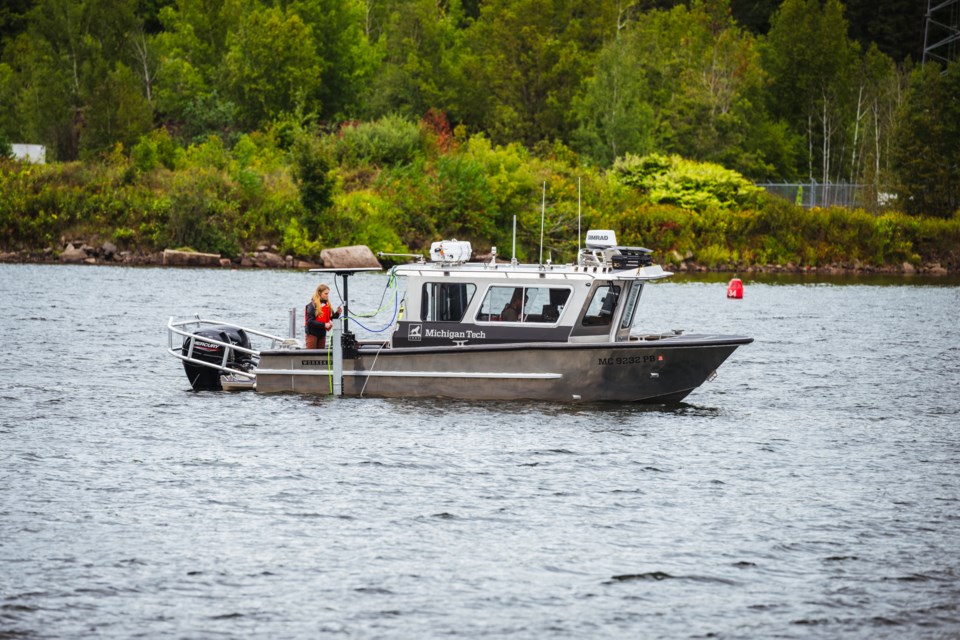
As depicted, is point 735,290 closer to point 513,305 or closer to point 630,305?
point 630,305

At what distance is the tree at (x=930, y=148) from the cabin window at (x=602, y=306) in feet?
231

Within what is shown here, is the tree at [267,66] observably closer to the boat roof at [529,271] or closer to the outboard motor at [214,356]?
the outboard motor at [214,356]

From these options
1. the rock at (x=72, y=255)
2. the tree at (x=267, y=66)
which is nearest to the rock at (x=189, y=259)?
the rock at (x=72, y=255)

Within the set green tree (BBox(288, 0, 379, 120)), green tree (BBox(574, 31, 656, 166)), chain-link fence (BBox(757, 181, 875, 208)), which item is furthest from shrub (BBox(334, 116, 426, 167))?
chain-link fence (BBox(757, 181, 875, 208))

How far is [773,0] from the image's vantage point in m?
129

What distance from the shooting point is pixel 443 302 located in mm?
26547

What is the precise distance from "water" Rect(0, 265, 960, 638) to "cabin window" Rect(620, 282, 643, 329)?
5.65ft

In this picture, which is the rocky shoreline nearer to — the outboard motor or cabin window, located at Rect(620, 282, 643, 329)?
the outboard motor

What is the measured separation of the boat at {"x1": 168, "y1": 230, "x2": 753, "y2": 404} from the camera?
85.0ft

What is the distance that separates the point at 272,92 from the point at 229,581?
3415 inches

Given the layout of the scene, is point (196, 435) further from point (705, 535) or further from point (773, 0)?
point (773, 0)

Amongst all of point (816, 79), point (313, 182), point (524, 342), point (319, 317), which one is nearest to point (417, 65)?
point (313, 182)

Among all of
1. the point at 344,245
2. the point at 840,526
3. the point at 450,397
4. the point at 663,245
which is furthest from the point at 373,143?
the point at 840,526

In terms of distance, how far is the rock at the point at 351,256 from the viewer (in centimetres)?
7444
